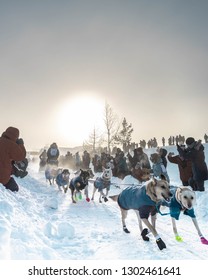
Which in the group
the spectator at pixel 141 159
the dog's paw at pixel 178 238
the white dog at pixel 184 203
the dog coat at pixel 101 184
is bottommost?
the dog's paw at pixel 178 238

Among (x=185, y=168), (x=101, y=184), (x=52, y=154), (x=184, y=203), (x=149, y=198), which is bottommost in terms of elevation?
(x=101, y=184)

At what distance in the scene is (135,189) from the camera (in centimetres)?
614

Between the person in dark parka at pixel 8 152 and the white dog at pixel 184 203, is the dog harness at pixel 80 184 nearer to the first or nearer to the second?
the person in dark parka at pixel 8 152

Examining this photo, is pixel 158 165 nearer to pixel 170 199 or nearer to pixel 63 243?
pixel 170 199

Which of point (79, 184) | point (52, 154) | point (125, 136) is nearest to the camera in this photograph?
point (79, 184)

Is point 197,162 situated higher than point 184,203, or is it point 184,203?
point 197,162

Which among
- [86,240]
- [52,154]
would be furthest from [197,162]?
[52,154]

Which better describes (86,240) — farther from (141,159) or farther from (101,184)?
(141,159)

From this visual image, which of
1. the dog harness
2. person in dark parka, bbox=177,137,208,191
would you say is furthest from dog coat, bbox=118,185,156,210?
the dog harness

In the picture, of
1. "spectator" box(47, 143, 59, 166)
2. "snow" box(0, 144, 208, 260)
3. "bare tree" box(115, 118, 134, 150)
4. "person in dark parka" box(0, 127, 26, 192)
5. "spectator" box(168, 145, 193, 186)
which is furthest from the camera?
"bare tree" box(115, 118, 134, 150)

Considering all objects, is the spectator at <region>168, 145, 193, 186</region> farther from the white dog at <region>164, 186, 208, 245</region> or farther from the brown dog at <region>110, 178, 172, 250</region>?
the brown dog at <region>110, 178, 172, 250</region>

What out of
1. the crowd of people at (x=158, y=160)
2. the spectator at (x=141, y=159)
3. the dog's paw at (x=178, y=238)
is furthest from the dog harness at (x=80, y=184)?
the dog's paw at (x=178, y=238)

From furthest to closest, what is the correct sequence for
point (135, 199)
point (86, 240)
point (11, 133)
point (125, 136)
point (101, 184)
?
point (125, 136)
point (101, 184)
point (11, 133)
point (135, 199)
point (86, 240)

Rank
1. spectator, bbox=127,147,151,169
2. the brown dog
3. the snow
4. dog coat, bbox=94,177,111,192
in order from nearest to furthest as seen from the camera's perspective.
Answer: the snow → the brown dog → dog coat, bbox=94,177,111,192 → spectator, bbox=127,147,151,169
